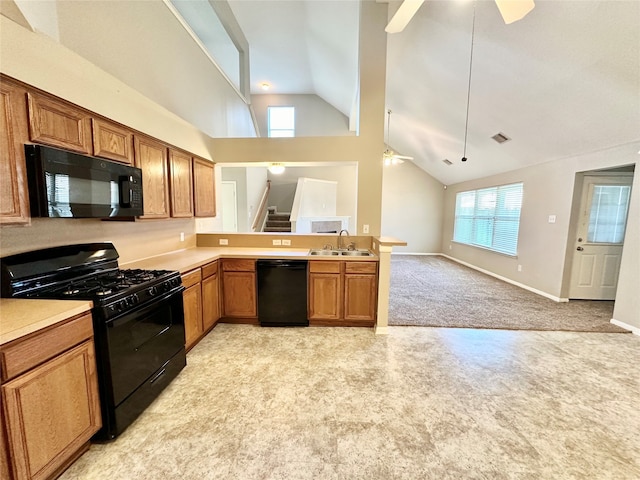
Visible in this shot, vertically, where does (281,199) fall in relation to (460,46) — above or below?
below

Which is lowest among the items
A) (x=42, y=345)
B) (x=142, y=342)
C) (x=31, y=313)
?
(x=142, y=342)

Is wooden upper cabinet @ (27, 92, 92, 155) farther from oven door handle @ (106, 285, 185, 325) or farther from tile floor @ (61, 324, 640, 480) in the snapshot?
tile floor @ (61, 324, 640, 480)

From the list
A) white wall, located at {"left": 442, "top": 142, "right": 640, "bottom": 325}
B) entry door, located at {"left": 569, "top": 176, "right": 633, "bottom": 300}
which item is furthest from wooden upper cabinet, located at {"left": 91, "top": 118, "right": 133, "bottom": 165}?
entry door, located at {"left": 569, "top": 176, "right": 633, "bottom": 300}

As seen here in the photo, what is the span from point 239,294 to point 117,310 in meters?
1.69

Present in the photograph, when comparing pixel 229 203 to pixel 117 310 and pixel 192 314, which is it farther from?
pixel 117 310

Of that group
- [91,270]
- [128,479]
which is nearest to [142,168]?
[91,270]

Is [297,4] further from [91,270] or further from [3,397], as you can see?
[3,397]

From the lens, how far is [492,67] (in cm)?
331

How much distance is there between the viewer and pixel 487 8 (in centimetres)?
272

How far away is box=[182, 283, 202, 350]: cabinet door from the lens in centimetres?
255

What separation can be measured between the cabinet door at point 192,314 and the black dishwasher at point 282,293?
0.71 m

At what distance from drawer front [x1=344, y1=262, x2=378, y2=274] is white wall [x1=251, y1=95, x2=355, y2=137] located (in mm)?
6788

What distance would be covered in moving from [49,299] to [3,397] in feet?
1.98

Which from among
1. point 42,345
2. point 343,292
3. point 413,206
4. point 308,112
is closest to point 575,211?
point 343,292
